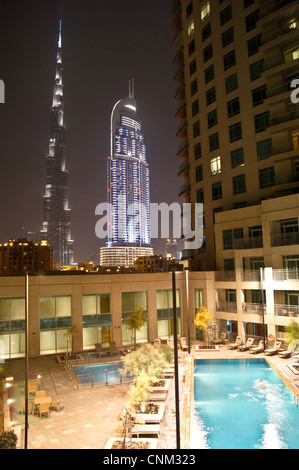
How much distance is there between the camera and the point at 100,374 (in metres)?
21.2

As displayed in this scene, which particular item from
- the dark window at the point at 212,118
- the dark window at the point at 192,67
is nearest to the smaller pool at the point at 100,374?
the dark window at the point at 212,118

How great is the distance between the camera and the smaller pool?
63.1 ft

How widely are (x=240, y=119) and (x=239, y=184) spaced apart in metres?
6.80

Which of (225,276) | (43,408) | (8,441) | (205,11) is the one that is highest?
(205,11)

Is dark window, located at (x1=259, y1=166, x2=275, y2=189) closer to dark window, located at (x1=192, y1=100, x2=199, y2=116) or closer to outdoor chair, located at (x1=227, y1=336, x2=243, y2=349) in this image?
dark window, located at (x1=192, y1=100, x2=199, y2=116)

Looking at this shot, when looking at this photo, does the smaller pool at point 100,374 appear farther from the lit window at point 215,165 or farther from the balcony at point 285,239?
the lit window at point 215,165

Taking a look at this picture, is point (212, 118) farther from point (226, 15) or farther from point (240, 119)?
point (226, 15)

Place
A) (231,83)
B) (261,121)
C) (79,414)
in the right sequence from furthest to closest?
(231,83)
(261,121)
(79,414)

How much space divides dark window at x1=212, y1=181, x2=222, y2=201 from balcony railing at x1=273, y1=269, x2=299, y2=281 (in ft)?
45.8

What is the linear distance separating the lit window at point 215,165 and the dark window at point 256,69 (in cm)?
887

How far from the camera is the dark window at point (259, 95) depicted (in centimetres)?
3331

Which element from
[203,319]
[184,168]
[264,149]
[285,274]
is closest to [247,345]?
[203,319]

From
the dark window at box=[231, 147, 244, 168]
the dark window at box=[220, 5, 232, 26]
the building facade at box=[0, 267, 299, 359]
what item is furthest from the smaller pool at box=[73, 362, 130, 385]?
the dark window at box=[220, 5, 232, 26]

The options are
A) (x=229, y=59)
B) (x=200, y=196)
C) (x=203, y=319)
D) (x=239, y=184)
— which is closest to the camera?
(x=203, y=319)
